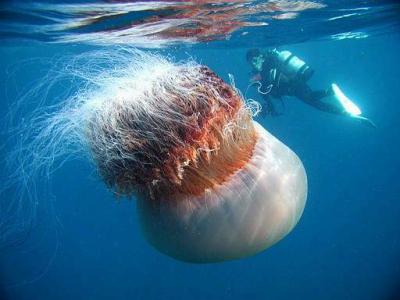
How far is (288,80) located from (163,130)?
26.9ft

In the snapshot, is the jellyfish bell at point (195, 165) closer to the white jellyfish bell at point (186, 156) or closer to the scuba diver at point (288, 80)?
the white jellyfish bell at point (186, 156)

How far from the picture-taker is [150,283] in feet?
83.0

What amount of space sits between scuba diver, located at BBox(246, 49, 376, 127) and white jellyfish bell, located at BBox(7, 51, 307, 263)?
21.9ft

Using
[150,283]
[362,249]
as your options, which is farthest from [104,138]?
[362,249]

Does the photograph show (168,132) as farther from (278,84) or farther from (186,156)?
(278,84)

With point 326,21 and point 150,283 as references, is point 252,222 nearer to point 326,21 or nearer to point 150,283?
point 326,21

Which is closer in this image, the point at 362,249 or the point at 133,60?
the point at 133,60

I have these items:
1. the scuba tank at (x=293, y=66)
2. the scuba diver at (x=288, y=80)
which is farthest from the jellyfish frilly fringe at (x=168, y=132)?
the scuba tank at (x=293, y=66)

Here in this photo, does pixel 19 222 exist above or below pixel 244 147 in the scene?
below

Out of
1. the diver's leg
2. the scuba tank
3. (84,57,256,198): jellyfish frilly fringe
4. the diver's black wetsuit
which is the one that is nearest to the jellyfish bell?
(84,57,256,198): jellyfish frilly fringe

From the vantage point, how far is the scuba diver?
32.0 ft

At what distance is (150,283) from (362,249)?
2120 centimetres

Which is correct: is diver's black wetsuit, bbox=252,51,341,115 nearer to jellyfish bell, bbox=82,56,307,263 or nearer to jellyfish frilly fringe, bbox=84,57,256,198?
jellyfish bell, bbox=82,56,307,263

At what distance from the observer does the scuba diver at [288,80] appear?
384 inches
